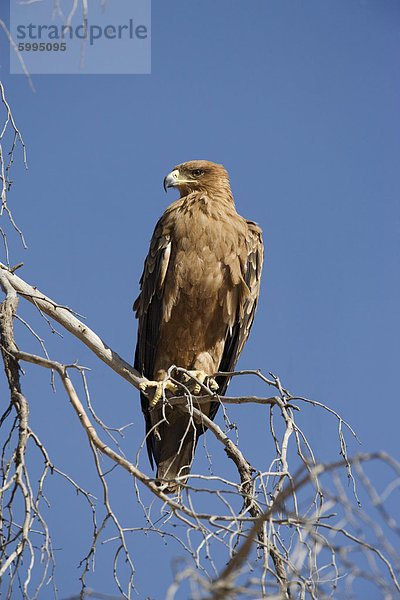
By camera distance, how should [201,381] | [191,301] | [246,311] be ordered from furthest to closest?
[246,311]
[191,301]
[201,381]

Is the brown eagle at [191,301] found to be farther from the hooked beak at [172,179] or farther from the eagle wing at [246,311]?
the hooked beak at [172,179]

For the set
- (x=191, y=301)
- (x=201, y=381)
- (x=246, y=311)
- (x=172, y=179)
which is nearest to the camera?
(x=201, y=381)

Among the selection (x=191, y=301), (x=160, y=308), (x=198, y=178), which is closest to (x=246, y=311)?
(x=191, y=301)

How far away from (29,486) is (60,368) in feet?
1.36

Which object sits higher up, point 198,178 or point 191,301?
point 198,178

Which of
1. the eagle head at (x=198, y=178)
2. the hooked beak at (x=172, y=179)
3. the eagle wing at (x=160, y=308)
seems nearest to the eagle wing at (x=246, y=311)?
the eagle wing at (x=160, y=308)

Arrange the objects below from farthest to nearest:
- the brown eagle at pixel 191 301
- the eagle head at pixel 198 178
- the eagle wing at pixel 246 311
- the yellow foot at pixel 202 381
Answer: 1. the eagle head at pixel 198 178
2. the eagle wing at pixel 246 311
3. the brown eagle at pixel 191 301
4. the yellow foot at pixel 202 381

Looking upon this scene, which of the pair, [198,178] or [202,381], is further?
[198,178]

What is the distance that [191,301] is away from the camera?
3.83 m

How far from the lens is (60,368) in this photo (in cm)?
241

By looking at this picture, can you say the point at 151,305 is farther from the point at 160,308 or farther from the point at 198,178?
the point at 198,178

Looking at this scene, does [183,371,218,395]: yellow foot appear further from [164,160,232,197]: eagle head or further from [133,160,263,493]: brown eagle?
[164,160,232,197]: eagle head

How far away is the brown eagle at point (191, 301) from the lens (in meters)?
3.82

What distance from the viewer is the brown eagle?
382 centimetres
